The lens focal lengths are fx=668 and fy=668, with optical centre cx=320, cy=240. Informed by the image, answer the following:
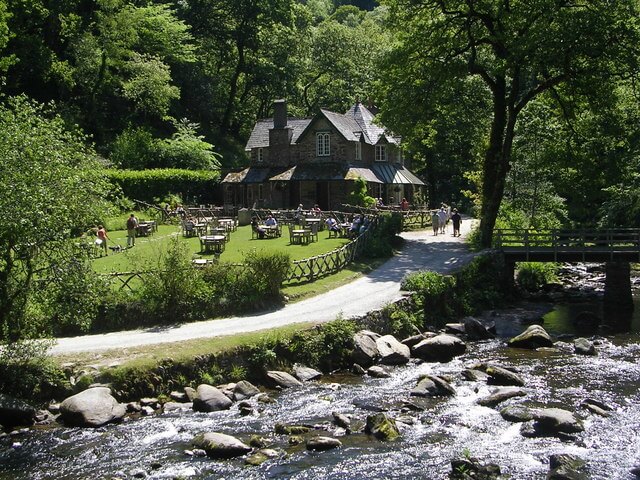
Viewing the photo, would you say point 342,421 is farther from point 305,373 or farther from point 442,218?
point 442,218

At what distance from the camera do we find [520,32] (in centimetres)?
3306

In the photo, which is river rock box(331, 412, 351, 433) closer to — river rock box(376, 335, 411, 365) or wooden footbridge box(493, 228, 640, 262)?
river rock box(376, 335, 411, 365)

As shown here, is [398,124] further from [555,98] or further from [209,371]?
[209,371]

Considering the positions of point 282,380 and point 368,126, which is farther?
point 368,126

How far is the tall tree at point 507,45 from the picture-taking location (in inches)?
1200

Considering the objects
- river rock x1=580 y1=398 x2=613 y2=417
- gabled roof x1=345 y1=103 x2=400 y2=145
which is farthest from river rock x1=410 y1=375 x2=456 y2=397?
gabled roof x1=345 y1=103 x2=400 y2=145

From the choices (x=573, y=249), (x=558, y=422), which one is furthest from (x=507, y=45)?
(x=558, y=422)

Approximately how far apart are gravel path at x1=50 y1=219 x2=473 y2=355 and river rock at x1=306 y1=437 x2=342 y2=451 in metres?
7.12

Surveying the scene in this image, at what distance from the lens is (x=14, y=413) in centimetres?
1609

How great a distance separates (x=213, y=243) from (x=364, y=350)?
13.5m

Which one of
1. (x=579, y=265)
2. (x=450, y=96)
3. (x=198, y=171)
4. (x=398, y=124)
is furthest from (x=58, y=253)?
(x=198, y=171)

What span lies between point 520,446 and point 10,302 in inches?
513

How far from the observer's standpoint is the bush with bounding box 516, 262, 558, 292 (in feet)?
115

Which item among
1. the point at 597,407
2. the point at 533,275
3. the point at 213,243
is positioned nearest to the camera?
the point at 597,407
